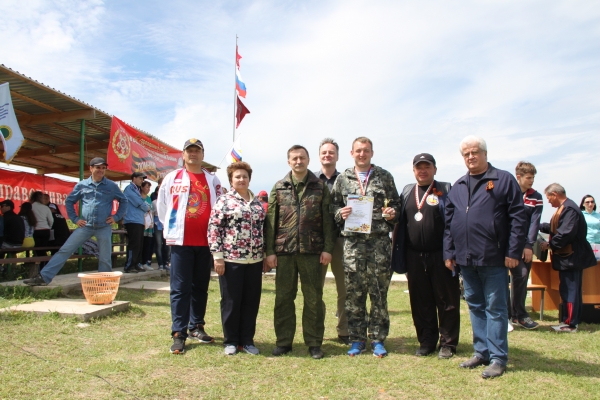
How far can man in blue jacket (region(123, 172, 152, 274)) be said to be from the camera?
8484 millimetres

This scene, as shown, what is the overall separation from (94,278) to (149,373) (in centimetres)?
247

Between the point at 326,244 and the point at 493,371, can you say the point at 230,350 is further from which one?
the point at 493,371

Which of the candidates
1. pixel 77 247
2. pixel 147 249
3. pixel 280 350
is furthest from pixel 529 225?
pixel 147 249

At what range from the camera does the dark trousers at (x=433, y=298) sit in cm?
416

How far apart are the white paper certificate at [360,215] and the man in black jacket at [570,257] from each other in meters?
3.05

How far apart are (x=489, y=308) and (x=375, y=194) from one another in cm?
144

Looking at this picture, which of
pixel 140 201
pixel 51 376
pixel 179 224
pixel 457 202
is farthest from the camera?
pixel 140 201

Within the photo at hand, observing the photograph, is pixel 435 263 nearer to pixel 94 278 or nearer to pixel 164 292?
pixel 94 278

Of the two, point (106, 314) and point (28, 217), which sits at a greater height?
point (28, 217)

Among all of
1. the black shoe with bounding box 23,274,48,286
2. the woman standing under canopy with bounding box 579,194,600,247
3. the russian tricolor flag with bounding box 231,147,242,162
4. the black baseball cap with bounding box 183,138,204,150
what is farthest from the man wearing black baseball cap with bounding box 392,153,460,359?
the russian tricolor flag with bounding box 231,147,242,162

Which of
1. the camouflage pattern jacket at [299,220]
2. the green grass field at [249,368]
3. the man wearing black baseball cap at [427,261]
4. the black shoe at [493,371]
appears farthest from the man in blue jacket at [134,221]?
the black shoe at [493,371]

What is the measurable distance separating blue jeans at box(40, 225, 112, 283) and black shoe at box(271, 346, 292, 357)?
11.8 feet

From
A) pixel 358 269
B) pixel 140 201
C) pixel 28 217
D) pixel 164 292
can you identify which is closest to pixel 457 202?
pixel 358 269

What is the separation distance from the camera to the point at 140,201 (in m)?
8.52
